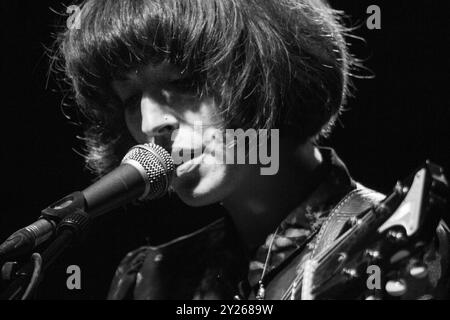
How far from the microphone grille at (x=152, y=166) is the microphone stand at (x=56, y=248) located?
0.11m

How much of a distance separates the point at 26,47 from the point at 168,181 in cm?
79

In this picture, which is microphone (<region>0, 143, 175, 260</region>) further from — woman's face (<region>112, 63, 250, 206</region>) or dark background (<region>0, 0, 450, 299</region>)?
dark background (<region>0, 0, 450, 299</region>)

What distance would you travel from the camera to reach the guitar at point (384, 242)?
71 centimetres

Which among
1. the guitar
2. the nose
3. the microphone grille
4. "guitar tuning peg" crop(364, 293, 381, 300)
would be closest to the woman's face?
the nose

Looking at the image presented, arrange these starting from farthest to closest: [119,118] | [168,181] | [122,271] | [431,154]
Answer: [122,271]
[119,118]
[431,154]
[168,181]

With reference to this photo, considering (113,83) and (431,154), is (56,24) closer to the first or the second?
(113,83)

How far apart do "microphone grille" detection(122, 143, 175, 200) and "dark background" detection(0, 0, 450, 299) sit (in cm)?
41

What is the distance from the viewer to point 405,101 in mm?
1237

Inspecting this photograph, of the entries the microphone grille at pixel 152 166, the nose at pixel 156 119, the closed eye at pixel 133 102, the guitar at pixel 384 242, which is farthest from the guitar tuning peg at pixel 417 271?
the closed eye at pixel 133 102

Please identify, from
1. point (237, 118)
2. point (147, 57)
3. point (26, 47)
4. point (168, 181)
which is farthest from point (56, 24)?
point (168, 181)

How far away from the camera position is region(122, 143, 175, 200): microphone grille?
865 mm

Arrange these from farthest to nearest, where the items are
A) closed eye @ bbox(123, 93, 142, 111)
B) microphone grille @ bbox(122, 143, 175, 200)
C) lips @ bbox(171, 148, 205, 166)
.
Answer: closed eye @ bbox(123, 93, 142, 111), lips @ bbox(171, 148, 205, 166), microphone grille @ bbox(122, 143, 175, 200)

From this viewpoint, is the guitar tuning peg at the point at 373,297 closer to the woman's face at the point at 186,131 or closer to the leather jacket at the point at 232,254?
the leather jacket at the point at 232,254

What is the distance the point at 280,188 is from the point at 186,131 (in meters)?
0.24
